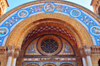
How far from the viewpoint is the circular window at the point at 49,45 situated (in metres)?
13.0

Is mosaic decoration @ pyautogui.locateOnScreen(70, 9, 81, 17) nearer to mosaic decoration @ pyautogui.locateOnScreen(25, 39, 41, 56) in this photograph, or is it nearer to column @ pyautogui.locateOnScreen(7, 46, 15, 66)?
mosaic decoration @ pyautogui.locateOnScreen(25, 39, 41, 56)

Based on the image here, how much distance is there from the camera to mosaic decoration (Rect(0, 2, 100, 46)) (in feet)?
37.8

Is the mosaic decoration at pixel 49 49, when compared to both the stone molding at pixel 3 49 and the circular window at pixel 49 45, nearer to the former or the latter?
the circular window at pixel 49 45

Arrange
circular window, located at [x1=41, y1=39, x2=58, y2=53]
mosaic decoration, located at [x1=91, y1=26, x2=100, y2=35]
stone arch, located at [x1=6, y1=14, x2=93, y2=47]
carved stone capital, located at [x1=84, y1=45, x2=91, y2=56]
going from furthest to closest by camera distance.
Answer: circular window, located at [x1=41, y1=39, x2=58, y2=53] → mosaic decoration, located at [x1=91, y1=26, x2=100, y2=35] → stone arch, located at [x1=6, y1=14, x2=93, y2=47] → carved stone capital, located at [x1=84, y1=45, x2=91, y2=56]

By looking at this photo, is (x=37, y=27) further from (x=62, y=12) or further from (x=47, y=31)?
(x=62, y=12)

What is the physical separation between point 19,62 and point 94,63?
7164mm

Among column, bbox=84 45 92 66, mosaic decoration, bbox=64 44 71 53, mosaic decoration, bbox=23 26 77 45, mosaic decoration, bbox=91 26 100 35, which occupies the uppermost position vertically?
mosaic decoration, bbox=23 26 77 45

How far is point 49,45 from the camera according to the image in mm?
13297

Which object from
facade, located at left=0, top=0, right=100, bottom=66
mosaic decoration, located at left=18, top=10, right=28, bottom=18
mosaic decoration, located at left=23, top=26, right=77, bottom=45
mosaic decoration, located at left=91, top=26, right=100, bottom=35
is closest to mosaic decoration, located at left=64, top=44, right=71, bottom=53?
facade, located at left=0, top=0, right=100, bottom=66

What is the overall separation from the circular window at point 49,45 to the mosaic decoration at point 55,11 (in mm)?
3480

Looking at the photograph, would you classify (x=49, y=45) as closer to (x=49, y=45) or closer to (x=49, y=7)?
(x=49, y=45)

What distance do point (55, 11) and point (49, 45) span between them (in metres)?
3.89

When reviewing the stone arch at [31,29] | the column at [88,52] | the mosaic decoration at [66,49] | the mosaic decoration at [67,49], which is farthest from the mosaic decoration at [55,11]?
the mosaic decoration at [67,49]

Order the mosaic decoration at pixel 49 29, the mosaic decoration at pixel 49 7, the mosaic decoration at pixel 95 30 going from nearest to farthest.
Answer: the mosaic decoration at pixel 95 30
the mosaic decoration at pixel 49 29
the mosaic decoration at pixel 49 7
